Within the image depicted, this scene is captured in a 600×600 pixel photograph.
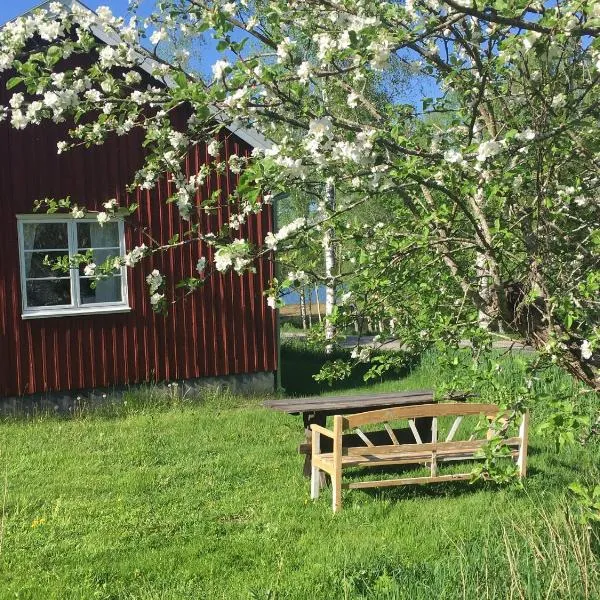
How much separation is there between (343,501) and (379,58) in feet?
13.2

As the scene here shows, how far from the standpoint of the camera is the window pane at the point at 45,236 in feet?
32.6

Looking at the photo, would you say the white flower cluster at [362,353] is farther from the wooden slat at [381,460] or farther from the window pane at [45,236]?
the window pane at [45,236]

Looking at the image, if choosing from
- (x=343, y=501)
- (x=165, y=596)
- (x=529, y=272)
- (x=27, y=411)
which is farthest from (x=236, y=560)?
(x=27, y=411)

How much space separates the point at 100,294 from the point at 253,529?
19.4ft

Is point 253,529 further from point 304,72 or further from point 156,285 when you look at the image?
point 304,72

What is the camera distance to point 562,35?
2.48m

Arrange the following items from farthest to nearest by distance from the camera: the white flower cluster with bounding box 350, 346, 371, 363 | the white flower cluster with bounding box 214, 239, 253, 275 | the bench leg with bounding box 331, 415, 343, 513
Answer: the bench leg with bounding box 331, 415, 343, 513, the white flower cluster with bounding box 350, 346, 371, 363, the white flower cluster with bounding box 214, 239, 253, 275

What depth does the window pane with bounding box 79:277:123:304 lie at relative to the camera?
406 inches

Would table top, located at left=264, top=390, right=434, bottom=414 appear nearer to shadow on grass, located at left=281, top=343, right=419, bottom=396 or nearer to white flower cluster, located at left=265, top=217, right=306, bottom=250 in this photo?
shadow on grass, located at left=281, top=343, right=419, bottom=396

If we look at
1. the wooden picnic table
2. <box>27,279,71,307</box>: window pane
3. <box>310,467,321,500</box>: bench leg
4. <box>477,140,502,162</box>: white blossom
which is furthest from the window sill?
<box>477,140,502,162</box>: white blossom

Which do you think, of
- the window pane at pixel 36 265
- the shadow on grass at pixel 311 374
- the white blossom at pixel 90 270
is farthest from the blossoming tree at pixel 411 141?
the shadow on grass at pixel 311 374

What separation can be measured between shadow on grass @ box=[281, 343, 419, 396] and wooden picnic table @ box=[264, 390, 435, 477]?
2974 mm

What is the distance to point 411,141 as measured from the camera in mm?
3418

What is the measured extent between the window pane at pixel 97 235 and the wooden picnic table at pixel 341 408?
176 inches
